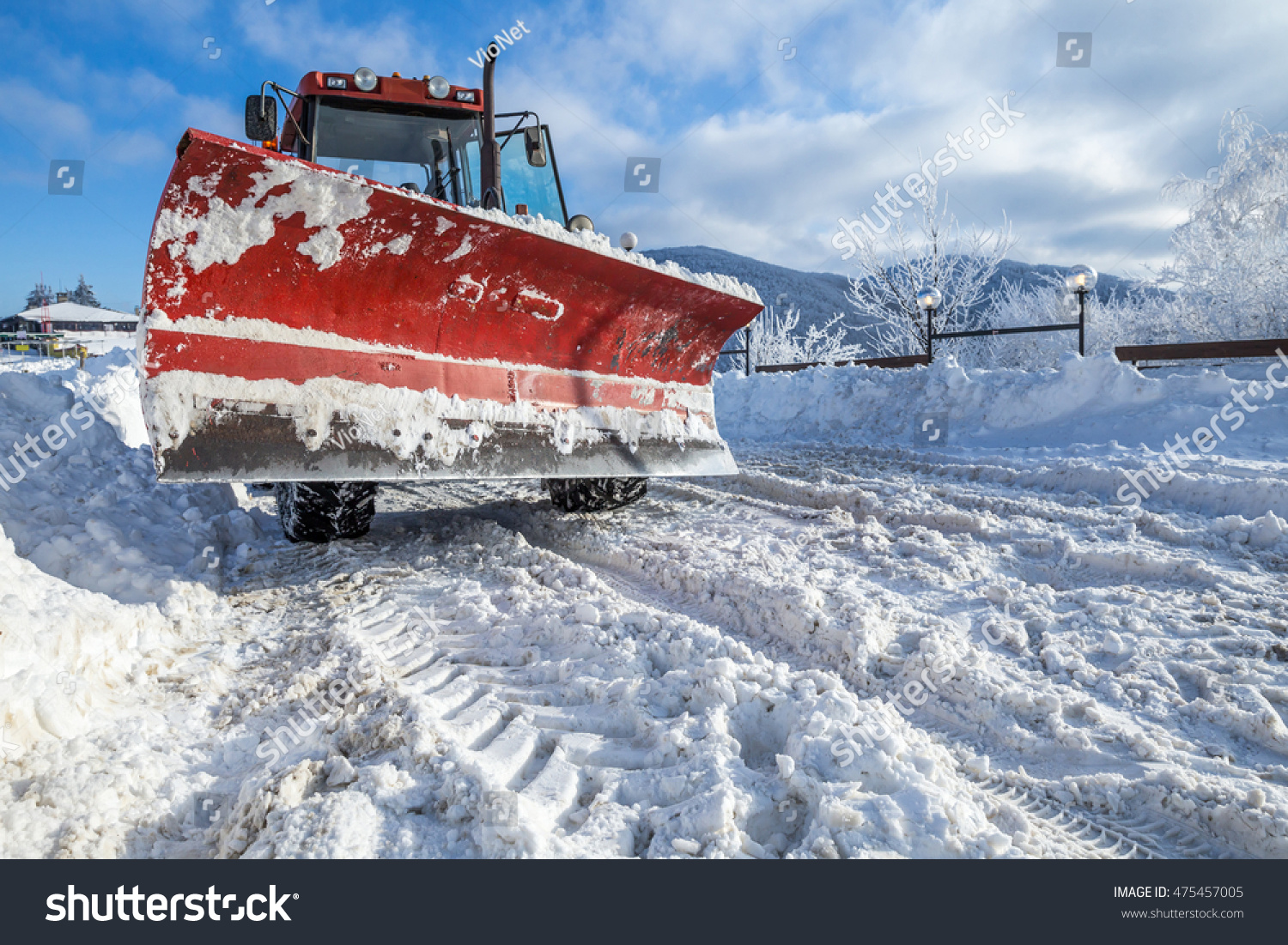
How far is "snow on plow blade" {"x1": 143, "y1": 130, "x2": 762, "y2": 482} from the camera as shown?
2531mm

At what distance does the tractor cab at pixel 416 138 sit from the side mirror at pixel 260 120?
45cm

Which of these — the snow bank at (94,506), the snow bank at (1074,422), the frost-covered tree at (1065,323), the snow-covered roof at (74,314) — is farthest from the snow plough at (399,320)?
the snow-covered roof at (74,314)

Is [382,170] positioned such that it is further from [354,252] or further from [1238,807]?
[1238,807]

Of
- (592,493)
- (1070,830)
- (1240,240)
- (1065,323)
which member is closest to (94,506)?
(592,493)

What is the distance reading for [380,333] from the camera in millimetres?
3061

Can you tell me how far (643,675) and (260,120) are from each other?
3.65 meters

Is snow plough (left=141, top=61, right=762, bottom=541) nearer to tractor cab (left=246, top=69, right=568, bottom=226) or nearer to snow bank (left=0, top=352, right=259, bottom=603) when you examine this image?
tractor cab (left=246, top=69, right=568, bottom=226)

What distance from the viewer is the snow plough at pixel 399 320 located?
2.56 metres

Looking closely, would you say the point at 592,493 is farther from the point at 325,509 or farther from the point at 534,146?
the point at 534,146

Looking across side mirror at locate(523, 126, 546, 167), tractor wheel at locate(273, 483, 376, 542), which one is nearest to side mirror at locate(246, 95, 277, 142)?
side mirror at locate(523, 126, 546, 167)

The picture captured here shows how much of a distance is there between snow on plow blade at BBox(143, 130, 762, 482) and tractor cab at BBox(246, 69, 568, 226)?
1.12 m

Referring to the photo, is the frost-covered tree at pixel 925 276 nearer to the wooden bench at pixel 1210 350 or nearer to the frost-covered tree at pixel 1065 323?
the frost-covered tree at pixel 1065 323

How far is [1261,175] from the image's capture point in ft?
52.3
